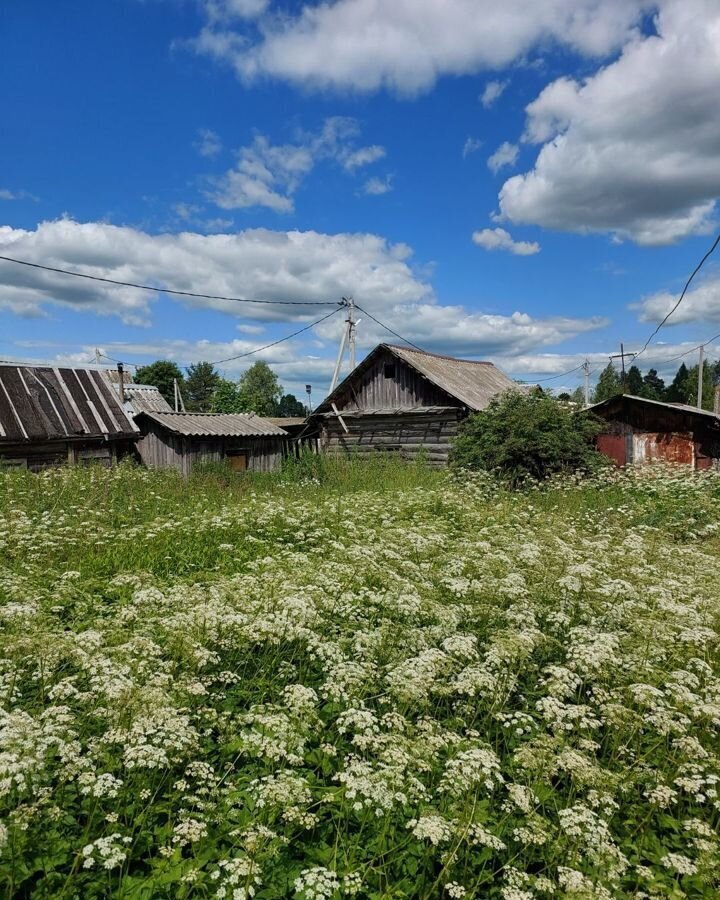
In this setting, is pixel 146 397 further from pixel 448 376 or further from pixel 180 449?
pixel 448 376

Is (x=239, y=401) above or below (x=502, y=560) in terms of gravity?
above

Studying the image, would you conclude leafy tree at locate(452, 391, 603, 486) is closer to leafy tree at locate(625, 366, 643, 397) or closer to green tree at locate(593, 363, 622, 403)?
green tree at locate(593, 363, 622, 403)

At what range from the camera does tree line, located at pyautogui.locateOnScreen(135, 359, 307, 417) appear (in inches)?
2598

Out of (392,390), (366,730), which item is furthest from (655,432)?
(366,730)

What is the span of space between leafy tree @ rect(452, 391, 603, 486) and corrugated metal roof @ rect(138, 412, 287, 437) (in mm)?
9604

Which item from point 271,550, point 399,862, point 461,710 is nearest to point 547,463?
point 271,550

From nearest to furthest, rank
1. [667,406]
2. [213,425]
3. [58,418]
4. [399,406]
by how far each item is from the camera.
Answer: [58,418]
[667,406]
[399,406]
[213,425]

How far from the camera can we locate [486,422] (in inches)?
677

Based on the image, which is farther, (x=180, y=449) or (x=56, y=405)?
(x=180, y=449)

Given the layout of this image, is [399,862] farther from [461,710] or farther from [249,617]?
[249,617]

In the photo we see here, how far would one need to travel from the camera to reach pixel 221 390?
67.5 metres

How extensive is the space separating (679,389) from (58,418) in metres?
88.9

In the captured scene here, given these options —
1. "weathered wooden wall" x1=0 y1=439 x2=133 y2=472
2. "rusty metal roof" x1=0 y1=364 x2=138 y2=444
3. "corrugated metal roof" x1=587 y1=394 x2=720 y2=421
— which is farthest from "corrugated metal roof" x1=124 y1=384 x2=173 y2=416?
"corrugated metal roof" x1=587 y1=394 x2=720 y2=421

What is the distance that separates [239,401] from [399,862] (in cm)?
6684
